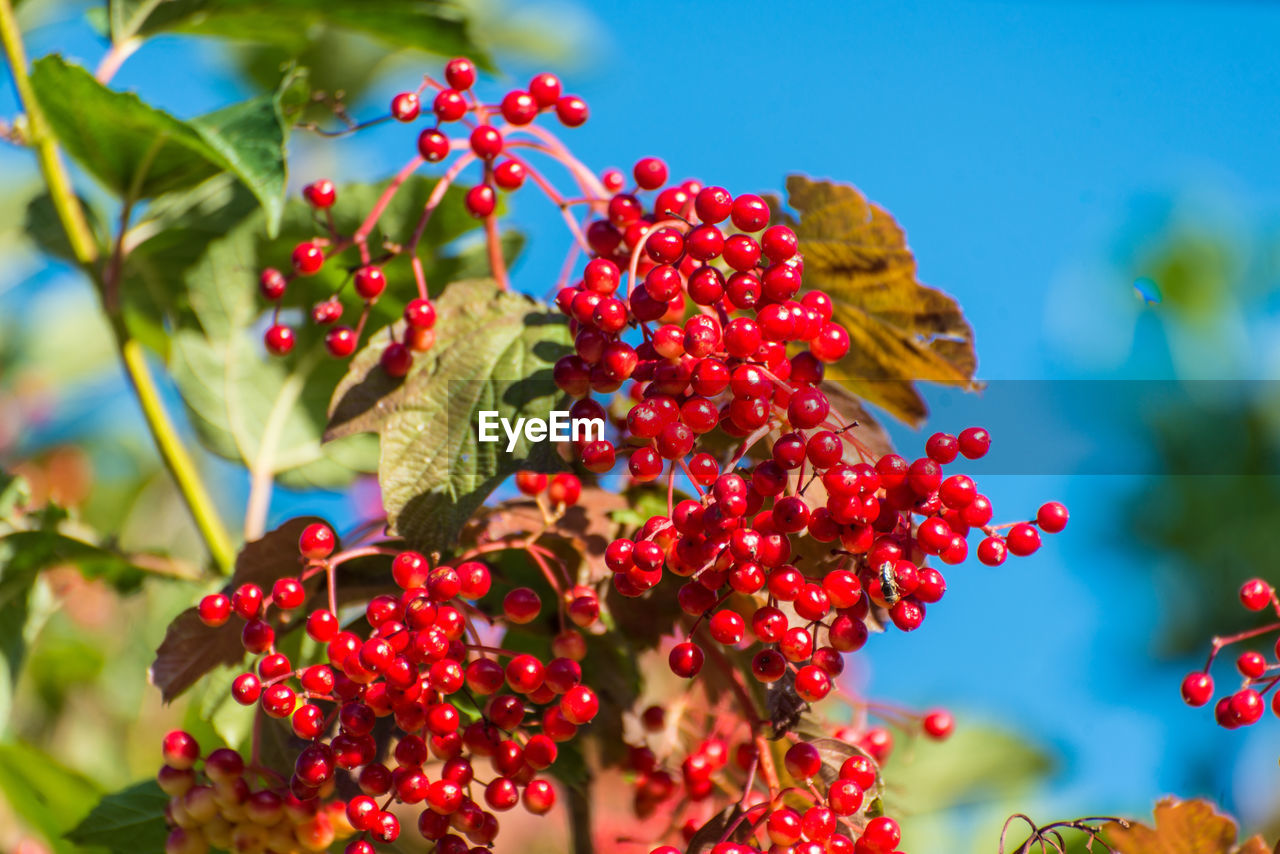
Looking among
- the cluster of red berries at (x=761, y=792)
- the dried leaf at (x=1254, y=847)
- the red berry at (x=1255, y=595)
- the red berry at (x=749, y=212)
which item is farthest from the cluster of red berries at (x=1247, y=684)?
the red berry at (x=749, y=212)

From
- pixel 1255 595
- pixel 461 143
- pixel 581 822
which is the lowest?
pixel 581 822

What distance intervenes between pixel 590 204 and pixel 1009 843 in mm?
715

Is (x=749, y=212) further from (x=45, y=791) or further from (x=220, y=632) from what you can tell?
(x=45, y=791)

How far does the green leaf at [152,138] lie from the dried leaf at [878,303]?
35 centimetres

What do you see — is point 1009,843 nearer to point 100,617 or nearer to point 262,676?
point 262,676

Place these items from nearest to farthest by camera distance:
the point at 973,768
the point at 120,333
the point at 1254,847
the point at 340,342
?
the point at 1254,847
the point at 340,342
the point at 120,333
the point at 973,768

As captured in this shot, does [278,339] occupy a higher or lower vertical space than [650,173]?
lower

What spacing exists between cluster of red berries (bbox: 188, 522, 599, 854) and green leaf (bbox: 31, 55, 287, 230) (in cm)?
24

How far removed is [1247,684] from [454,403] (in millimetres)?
519

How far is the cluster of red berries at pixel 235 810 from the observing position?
681 mm

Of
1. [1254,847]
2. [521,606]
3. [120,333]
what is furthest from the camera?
[120,333]

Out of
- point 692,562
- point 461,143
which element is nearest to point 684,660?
point 692,562

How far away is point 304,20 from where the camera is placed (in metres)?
0.97

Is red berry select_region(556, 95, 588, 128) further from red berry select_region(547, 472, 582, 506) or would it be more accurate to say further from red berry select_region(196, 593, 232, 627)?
red berry select_region(196, 593, 232, 627)
